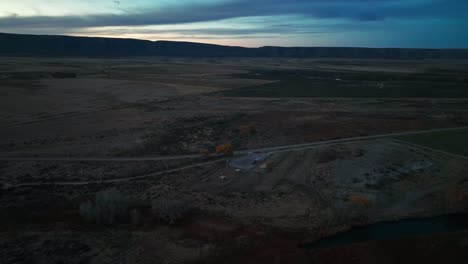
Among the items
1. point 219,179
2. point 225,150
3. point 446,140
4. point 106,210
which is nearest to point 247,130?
point 225,150

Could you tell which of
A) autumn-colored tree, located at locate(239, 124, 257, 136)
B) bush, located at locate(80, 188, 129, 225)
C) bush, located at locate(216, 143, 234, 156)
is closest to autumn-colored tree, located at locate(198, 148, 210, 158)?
bush, located at locate(216, 143, 234, 156)

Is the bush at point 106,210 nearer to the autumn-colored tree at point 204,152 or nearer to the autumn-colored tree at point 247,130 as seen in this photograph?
the autumn-colored tree at point 204,152

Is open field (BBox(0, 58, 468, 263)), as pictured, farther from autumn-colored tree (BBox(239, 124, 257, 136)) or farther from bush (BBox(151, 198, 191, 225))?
autumn-colored tree (BBox(239, 124, 257, 136))

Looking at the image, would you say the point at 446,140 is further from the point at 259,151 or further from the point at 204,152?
the point at 204,152

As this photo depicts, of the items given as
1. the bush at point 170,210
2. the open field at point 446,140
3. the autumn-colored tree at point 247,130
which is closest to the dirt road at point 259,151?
the open field at point 446,140

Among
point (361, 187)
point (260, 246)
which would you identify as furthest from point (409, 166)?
point (260, 246)

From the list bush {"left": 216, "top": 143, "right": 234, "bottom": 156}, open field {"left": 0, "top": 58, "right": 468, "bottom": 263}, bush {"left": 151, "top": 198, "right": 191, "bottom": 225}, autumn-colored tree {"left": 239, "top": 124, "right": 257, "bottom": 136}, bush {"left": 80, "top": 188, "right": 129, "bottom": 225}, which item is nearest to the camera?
open field {"left": 0, "top": 58, "right": 468, "bottom": 263}

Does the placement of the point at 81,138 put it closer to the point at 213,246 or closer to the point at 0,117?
the point at 0,117
